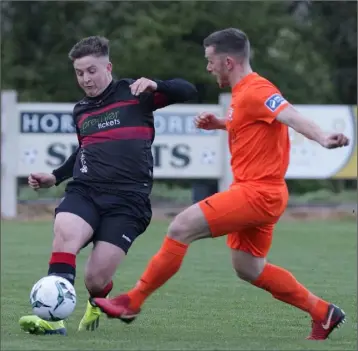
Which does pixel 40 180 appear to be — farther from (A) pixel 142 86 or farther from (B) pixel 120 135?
(A) pixel 142 86

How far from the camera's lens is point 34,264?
12672 mm

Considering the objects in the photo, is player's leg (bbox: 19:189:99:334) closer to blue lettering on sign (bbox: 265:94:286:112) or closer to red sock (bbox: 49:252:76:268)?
red sock (bbox: 49:252:76:268)

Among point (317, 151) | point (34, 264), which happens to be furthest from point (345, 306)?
point (317, 151)

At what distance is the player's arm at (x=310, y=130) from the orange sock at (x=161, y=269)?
1.00 metres

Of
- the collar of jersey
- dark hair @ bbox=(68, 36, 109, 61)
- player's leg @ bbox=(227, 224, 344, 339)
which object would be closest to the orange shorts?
player's leg @ bbox=(227, 224, 344, 339)

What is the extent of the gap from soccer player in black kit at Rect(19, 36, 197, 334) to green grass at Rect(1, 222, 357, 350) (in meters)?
0.49

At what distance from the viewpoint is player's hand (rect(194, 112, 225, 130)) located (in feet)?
24.1

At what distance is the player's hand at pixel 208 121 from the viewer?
7332 mm

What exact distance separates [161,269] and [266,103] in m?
1.21

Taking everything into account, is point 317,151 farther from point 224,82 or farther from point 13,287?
point 224,82

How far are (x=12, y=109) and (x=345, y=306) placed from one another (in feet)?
45.2

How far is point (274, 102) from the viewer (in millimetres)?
6617

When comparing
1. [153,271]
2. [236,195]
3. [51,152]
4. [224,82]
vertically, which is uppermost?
[224,82]

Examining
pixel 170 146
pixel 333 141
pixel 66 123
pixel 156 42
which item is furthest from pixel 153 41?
pixel 333 141
